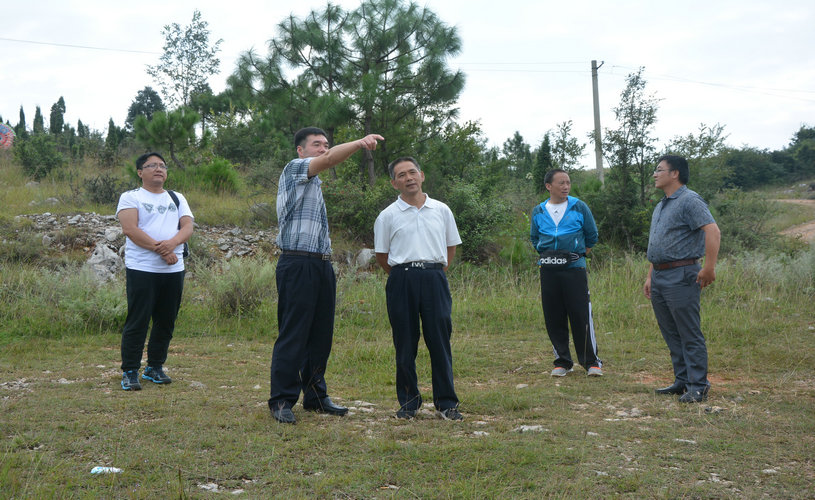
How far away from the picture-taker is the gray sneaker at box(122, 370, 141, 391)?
487cm

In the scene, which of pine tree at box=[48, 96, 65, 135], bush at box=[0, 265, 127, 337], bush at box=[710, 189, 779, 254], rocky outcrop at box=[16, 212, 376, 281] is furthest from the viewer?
pine tree at box=[48, 96, 65, 135]

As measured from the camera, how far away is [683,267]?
486cm

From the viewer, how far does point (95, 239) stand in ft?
36.0

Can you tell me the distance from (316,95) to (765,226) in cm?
1084

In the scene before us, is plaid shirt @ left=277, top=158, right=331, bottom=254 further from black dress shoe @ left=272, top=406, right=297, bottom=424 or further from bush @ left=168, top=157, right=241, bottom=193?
bush @ left=168, top=157, right=241, bottom=193

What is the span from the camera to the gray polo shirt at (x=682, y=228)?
4770 mm

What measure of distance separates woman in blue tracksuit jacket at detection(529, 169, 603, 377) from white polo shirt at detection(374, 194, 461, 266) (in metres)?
1.78

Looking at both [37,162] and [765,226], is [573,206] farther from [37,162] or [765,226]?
[37,162]

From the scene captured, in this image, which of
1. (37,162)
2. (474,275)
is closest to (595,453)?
(474,275)

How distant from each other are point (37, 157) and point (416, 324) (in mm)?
14568

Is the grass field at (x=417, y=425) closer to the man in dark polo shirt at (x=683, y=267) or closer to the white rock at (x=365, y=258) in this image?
the man in dark polo shirt at (x=683, y=267)

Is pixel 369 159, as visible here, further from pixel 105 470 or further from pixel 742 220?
pixel 105 470

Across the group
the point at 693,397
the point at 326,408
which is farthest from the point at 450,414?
the point at 693,397

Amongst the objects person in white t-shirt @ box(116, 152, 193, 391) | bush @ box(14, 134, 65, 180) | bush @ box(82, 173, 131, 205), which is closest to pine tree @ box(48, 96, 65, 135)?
bush @ box(14, 134, 65, 180)
